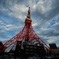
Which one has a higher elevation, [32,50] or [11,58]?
[32,50]

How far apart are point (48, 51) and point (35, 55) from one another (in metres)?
10.8

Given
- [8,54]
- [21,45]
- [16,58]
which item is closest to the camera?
[16,58]

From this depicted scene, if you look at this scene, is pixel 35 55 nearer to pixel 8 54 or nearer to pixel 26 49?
pixel 26 49

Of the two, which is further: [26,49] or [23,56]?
[26,49]

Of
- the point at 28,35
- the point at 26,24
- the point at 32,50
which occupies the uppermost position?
the point at 26,24

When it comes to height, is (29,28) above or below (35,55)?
above

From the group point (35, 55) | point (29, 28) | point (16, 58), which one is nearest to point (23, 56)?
point (16, 58)

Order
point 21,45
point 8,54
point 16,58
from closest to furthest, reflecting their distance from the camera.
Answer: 1. point 16,58
2. point 8,54
3. point 21,45

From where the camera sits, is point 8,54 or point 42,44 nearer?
point 8,54

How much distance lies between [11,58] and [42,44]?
76.0 feet

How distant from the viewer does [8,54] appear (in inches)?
2689

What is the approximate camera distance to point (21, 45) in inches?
2879

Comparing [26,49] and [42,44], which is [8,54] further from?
[42,44]

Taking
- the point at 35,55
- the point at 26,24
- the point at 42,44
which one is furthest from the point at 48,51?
the point at 26,24
